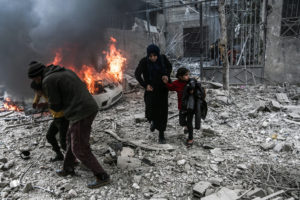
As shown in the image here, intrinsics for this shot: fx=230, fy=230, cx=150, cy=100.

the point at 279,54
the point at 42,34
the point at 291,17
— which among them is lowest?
the point at 279,54

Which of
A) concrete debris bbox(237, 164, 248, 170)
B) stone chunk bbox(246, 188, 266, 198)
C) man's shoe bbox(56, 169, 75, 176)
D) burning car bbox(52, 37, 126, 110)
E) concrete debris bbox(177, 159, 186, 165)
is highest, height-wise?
burning car bbox(52, 37, 126, 110)

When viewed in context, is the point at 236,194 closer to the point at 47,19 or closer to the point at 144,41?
the point at 47,19

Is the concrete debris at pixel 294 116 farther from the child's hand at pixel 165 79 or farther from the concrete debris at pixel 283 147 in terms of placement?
the child's hand at pixel 165 79

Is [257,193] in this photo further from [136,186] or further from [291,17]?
[291,17]

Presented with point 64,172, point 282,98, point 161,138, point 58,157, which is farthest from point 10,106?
point 282,98

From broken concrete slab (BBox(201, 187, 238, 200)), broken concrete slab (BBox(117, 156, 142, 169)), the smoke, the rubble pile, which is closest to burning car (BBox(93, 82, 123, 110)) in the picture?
the rubble pile

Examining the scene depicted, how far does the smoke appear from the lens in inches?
268

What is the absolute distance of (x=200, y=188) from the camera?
2982 mm

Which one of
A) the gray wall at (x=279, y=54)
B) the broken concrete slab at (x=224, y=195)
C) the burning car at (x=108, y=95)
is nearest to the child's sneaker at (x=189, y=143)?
the broken concrete slab at (x=224, y=195)

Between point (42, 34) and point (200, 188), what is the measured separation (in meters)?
6.73

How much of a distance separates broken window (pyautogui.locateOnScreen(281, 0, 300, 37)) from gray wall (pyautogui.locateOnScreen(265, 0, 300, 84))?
0.20 metres

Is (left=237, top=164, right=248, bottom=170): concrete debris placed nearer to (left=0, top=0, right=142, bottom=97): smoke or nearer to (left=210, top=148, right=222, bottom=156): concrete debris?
(left=210, top=148, right=222, bottom=156): concrete debris

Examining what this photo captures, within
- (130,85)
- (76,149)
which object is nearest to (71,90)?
(76,149)

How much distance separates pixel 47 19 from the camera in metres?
7.32
